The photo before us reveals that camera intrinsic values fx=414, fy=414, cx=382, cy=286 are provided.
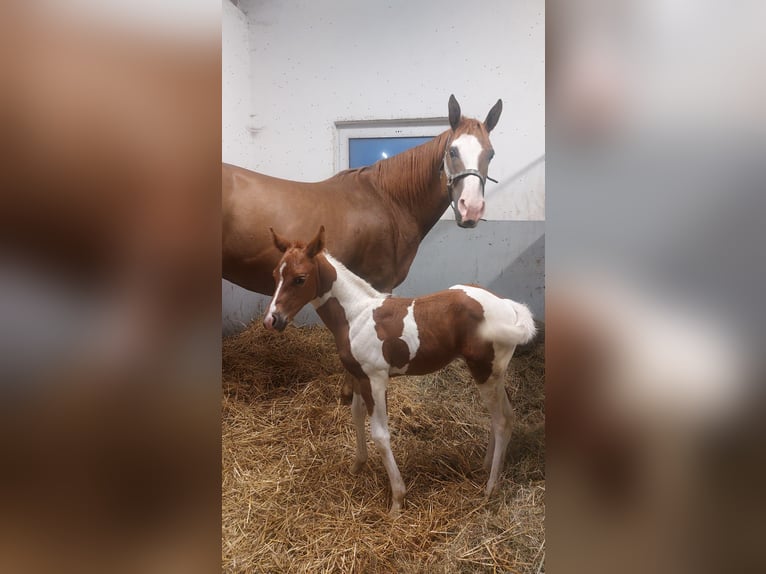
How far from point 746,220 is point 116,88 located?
3.15ft

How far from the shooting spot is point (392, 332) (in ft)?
2.91

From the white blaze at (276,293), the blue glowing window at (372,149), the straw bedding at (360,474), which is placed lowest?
the straw bedding at (360,474)

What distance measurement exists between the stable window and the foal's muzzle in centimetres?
39

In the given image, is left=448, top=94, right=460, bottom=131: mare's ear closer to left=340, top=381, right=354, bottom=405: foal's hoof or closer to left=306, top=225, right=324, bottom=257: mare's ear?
left=306, top=225, right=324, bottom=257: mare's ear

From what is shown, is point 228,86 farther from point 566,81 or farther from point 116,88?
point 566,81

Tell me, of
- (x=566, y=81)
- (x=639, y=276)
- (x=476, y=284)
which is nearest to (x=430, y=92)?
(x=566, y=81)

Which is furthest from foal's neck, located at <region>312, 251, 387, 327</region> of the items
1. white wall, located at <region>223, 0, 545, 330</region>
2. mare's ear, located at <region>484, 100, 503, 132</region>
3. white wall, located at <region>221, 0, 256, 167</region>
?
mare's ear, located at <region>484, 100, 503, 132</region>

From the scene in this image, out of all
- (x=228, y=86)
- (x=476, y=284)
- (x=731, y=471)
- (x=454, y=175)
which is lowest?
(x=731, y=471)

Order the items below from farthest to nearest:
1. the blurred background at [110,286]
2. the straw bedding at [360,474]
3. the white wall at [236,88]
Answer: the white wall at [236,88], the straw bedding at [360,474], the blurred background at [110,286]

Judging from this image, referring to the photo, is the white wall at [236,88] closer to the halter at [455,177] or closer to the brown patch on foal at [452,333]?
the halter at [455,177]

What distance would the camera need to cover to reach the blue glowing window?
964mm

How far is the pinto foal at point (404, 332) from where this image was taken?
2.87ft

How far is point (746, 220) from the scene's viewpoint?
63cm

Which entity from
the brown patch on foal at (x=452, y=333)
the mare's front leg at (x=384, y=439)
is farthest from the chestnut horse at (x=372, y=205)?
the mare's front leg at (x=384, y=439)
